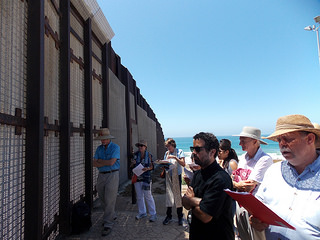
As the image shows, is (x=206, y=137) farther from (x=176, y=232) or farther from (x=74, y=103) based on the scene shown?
(x=74, y=103)

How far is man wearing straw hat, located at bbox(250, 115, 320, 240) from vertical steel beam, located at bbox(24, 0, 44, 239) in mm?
2470

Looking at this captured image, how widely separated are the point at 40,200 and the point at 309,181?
2884 mm

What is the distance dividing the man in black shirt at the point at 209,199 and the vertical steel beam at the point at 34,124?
6.21ft

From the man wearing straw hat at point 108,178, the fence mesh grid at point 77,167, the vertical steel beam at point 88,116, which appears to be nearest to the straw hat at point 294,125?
the man wearing straw hat at point 108,178

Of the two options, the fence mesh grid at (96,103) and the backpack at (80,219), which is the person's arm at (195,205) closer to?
the backpack at (80,219)

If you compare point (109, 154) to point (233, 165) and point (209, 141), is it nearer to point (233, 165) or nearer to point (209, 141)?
point (233, 165)

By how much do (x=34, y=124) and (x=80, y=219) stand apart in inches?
86.1

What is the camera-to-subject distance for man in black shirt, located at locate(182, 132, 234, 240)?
5.61 ft

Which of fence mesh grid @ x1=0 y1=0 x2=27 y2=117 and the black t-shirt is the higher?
fence mesh grid @ x1=0 y1=0 x2=27 y2=117

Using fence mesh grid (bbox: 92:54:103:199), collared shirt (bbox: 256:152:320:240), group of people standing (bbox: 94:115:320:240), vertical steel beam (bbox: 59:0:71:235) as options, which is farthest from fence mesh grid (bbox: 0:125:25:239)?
fence mesh grid (bbox: 92:54:103:199)

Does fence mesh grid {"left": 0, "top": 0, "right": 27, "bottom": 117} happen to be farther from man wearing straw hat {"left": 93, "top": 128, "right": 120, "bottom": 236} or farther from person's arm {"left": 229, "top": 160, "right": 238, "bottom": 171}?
person's arm {"left": 229, "top": 160, "right": 238, "bottom": 171}

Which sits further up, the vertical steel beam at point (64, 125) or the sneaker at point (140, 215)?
the vertical steel beam at point (64, 125)

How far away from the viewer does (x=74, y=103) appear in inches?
185

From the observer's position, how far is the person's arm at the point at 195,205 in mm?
1700
